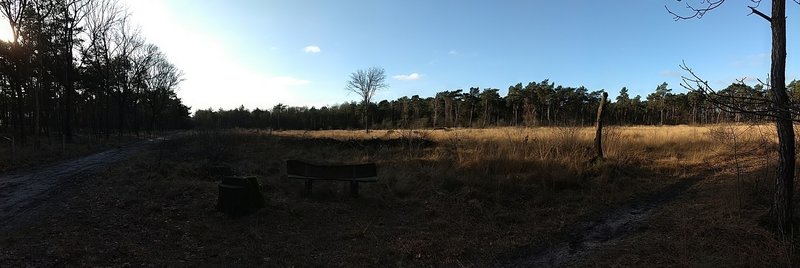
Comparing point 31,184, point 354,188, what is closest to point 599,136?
point 354,188

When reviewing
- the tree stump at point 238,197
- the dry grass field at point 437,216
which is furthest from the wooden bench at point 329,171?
the tree stump at point 238,197

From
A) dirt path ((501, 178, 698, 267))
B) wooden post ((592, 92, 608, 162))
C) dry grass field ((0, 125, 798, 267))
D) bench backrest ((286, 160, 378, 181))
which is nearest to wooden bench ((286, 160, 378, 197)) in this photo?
bench backrest ((286, 160, 378, 181))

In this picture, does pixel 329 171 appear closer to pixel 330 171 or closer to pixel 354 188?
pixel 330 171

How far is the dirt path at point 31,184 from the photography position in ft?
25.0

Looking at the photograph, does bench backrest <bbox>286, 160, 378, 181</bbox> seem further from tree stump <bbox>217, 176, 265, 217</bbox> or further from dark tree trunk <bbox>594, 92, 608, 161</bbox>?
dark tree trunk <bbox>594, 92, 608, 161</bbox>

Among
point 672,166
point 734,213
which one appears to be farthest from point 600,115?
point 734,213

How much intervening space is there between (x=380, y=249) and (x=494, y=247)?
1611 millimetres

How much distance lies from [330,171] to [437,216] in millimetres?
2752

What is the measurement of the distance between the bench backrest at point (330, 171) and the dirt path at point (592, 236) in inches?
174

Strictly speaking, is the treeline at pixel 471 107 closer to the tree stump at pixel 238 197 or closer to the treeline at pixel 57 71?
the treeline at pixel 57 71

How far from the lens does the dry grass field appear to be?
5.54 meters

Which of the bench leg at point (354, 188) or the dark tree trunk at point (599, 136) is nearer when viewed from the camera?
the bench leg at point (354, 188)

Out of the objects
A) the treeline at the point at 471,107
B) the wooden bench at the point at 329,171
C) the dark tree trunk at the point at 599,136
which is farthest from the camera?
the treeline at the point at 471,107

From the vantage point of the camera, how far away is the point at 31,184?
407 inches
